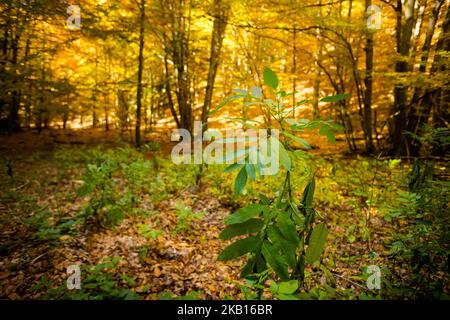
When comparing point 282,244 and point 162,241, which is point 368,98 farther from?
point 282,244

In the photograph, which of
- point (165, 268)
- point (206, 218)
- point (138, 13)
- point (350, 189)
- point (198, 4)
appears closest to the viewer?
point (165, 268)

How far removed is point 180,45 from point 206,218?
7.04m

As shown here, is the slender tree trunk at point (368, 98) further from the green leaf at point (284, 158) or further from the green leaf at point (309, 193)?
the green leaf at point (284, 158)

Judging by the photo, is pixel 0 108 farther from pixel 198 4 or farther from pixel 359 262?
pixel 359 262

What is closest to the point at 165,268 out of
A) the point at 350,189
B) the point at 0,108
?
the point at 350,189

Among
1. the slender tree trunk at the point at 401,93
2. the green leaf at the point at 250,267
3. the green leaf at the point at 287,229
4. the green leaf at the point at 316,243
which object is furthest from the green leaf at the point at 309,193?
the slender tree trunk at the point at 401,93

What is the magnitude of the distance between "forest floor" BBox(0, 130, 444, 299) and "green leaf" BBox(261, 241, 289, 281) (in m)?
0.52

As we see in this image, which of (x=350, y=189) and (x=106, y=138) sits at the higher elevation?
(x=106, y=138)

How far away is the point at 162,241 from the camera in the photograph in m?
3.27

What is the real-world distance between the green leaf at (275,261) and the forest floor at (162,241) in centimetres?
52

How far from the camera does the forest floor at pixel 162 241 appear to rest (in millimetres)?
2449

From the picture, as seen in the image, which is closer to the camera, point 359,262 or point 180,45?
point 359,262

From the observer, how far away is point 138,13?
802 centimetres
